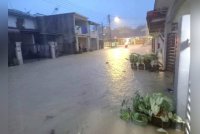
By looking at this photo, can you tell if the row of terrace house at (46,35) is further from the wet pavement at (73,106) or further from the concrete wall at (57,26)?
the wet pavement at (73,106)

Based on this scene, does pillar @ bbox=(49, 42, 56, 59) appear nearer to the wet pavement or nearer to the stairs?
the wet pavement

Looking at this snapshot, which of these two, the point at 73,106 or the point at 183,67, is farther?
the point at 73,106

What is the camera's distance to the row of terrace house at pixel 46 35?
139 centimetres

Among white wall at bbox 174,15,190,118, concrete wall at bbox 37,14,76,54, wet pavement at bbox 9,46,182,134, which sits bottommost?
wet pavement at bbox 9,46,182,134

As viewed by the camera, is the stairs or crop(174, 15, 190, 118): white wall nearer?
crop(174, 15, 190, 118): white wall

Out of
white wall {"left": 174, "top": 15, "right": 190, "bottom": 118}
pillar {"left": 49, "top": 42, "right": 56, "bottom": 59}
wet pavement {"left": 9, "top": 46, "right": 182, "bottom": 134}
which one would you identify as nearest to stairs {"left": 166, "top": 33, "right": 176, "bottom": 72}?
wet pavement {"left": 9, "top": 46, "right": 182, "bottom": 134}

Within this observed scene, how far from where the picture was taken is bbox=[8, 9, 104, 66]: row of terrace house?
139 cm

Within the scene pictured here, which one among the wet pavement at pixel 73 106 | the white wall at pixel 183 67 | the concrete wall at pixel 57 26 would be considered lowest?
the wet pavement at pixel 73 106

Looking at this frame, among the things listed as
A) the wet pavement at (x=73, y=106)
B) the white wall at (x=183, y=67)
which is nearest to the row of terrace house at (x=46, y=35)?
the wet pavement at (x=73, y=106)

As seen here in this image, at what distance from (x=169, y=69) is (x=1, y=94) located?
3.72 m

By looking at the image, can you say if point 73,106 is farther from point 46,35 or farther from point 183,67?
point 183,67

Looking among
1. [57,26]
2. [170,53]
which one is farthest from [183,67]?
[57,26]

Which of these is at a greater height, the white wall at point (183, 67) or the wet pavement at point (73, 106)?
the white wall at point (183, 67)

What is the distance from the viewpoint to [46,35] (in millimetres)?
2783
